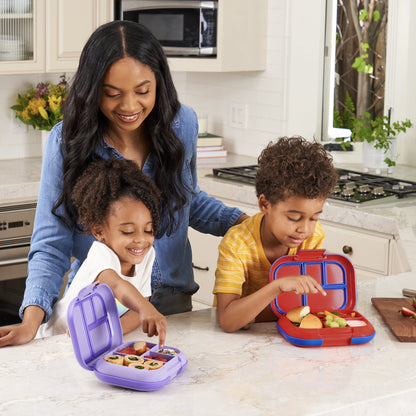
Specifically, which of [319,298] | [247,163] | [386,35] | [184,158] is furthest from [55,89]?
[319,298]

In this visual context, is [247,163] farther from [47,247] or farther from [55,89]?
[47,247]

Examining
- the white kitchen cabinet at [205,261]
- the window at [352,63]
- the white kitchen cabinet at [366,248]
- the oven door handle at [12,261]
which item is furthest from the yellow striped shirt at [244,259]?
the window at [352,63]

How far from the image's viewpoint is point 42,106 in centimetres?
382

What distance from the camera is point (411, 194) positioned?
3242 mm

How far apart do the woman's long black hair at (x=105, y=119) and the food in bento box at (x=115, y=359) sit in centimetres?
51

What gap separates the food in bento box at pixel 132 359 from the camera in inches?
51.4

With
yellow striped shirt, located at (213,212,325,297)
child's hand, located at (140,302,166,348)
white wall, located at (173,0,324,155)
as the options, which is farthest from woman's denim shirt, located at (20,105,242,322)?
white wall, located at (173,0,324,155)

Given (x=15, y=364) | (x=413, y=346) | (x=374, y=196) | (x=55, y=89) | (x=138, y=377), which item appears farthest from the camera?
(x=55, y=89)

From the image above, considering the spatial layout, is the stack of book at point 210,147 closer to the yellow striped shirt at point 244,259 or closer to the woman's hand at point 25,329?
the yellow striped shirt at point 244,259

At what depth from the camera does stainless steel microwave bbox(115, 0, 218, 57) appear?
3.74 m

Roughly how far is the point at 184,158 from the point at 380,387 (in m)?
0.83

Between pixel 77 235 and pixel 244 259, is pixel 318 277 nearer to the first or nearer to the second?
pixel 244 259

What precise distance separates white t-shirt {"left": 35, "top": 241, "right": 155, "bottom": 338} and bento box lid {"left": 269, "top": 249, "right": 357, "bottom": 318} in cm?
27

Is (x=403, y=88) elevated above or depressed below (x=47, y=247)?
above
